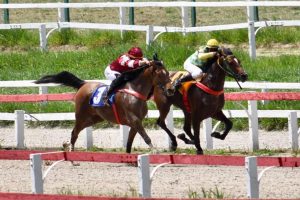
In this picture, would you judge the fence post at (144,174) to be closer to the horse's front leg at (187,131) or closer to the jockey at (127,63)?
the jockey at (127,63)

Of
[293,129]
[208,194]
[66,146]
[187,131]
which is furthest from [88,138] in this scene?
[208,194]

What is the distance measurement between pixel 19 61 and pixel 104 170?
940cm

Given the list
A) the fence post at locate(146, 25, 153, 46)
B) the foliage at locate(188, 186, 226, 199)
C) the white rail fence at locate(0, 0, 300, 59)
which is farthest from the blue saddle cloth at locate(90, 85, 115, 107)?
the fence post at locate(146, 25, 153, 46)

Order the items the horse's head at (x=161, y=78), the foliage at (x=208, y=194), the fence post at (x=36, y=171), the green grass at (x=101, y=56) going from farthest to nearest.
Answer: the green grass at (x=101, y=56) → the horse's head at (x=161, y=78) → the foliage at (x=208, y=194) → the fence post at (x=36, y=171)

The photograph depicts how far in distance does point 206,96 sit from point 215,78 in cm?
29

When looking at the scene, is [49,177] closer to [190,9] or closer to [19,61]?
[19,61]

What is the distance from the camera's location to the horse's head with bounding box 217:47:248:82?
18.4 m

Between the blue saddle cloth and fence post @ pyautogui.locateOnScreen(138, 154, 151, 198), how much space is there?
5433 mm

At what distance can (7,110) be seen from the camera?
2316cm

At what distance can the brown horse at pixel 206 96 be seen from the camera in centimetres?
1855

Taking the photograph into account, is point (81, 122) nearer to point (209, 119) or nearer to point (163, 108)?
point (163, 108)

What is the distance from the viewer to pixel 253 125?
19.5 metres

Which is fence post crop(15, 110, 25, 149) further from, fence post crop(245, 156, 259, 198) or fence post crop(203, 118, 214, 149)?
fence post crop(245, 156, 259, 198)

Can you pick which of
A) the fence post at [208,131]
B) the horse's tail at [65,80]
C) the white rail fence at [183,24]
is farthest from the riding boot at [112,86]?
the white rail fence at [183,24]
